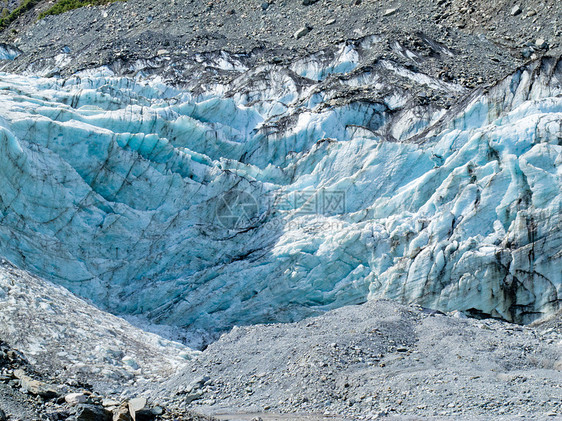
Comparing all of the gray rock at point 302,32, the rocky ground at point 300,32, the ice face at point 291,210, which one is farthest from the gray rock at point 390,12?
the ice face at point 291,210

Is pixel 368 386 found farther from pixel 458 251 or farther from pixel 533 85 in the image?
pixel 533 85

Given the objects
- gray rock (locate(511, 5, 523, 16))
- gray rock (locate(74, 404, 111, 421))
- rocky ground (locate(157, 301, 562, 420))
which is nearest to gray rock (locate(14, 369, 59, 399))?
gray rock (locate(74, 404, 111, 421))

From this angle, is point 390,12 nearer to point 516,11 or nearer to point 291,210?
point 516,11

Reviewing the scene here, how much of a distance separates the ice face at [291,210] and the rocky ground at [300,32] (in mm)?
9426

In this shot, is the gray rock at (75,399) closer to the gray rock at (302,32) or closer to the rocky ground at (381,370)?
the rocky ground at (381,370)

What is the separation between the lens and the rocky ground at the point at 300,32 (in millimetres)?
31078

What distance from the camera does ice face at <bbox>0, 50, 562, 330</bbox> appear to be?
53.5 ft

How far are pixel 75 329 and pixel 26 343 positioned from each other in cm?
117

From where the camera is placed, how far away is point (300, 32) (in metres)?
39.2

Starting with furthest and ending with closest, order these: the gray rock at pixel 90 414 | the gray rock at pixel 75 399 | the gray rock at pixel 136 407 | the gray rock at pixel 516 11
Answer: the gray rock at pixel 516 11 < the gray rock at pixel 75 399 < the gray rock at pixel 136 407 < the gray rock at pixel 90 414

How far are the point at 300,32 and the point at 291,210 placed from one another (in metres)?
22.5

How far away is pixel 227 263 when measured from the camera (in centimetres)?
1811

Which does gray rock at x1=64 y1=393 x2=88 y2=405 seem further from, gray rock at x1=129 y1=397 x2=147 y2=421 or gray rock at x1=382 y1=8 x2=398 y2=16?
gray rock at x1=382 y1=8 x2=398 y2=16

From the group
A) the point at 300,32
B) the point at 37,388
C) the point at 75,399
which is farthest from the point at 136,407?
the point at 300,32
